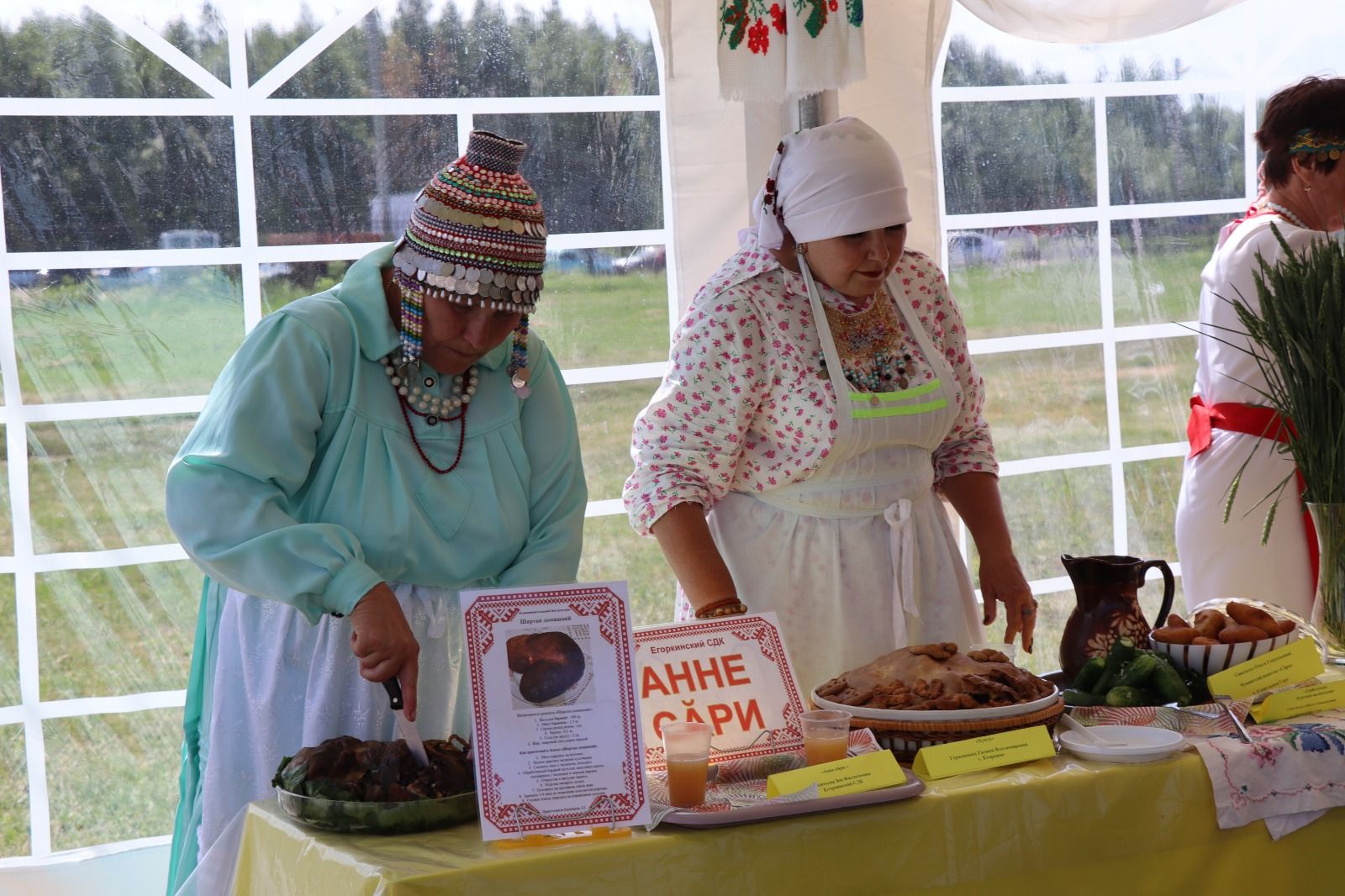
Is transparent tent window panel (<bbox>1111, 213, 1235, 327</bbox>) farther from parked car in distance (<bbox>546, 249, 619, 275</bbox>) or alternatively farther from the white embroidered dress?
parked car in distance (<bbox>546, 249, 619, 275</bbox>)

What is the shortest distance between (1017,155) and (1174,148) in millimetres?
500

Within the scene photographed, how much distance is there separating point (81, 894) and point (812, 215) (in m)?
1.91

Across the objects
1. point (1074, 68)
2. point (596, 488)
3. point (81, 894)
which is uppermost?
point (1074, 68)

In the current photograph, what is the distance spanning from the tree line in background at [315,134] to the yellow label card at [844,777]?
170cm

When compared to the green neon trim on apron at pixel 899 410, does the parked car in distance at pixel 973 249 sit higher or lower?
higher

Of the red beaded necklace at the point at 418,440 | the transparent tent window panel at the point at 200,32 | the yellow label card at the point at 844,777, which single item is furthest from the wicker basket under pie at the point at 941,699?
the transparent tent window panel at the point at 200,32

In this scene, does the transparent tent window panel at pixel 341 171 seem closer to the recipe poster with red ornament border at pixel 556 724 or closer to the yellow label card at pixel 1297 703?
the recipe poster with red ornament border at pixel 556 724

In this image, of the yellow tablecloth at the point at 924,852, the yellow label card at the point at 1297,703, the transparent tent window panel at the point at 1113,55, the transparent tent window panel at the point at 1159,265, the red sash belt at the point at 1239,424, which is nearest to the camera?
the yellow tablecloth at the point at 924,852

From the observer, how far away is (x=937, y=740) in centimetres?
157

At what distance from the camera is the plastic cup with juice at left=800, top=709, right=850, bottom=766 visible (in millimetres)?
1496

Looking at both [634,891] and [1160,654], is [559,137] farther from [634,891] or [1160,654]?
[634,891]

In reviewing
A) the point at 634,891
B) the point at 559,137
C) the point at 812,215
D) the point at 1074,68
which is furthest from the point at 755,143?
the point at 634,891

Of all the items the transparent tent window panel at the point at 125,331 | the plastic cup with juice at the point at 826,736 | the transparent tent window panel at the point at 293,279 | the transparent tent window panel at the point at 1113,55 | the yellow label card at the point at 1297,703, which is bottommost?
the yellow label card at the point at 1297,703

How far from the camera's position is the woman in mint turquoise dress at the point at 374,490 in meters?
1.61
